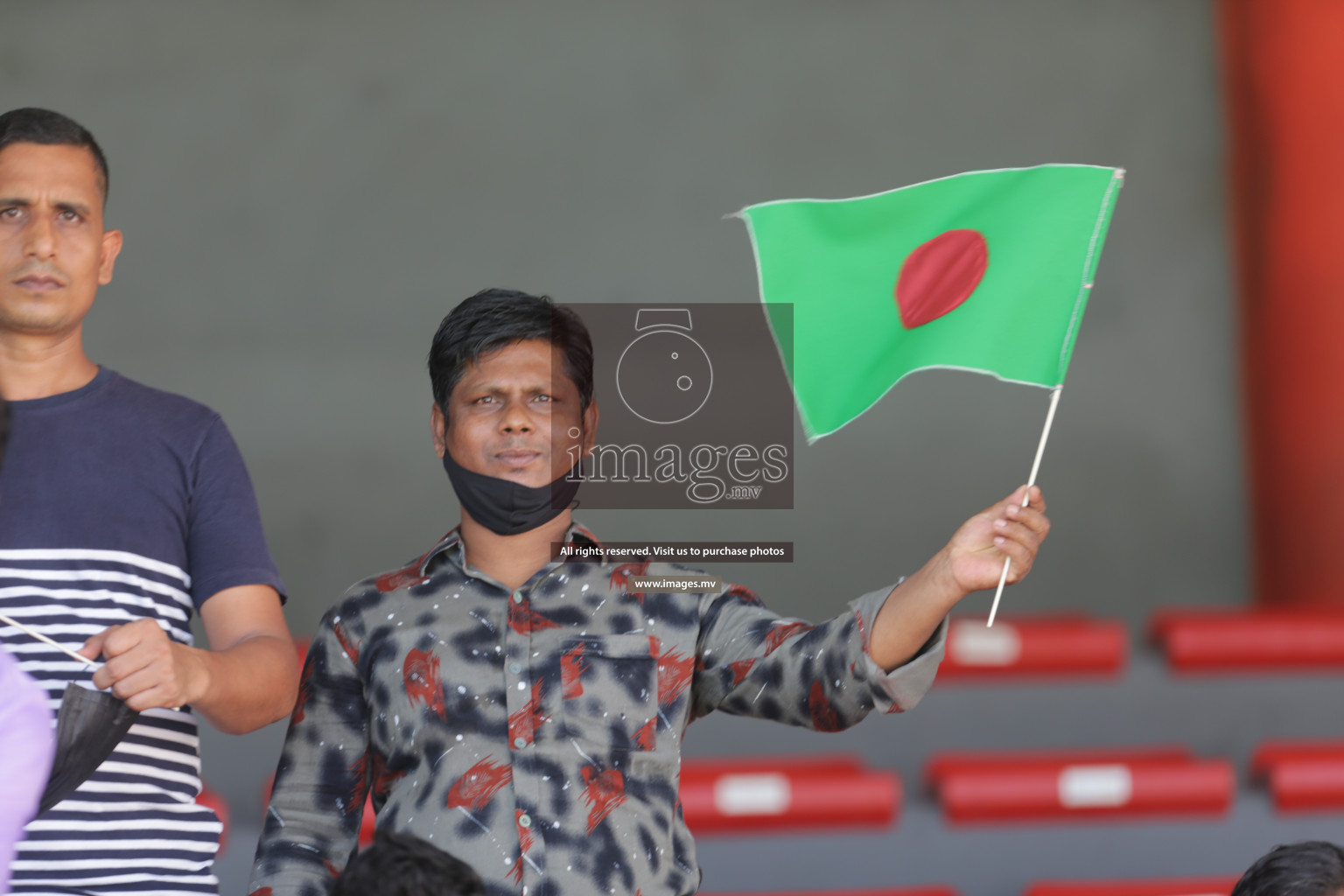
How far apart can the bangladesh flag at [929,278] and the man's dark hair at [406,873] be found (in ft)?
2.22

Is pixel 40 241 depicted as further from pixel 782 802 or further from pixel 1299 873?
pixel 782 802

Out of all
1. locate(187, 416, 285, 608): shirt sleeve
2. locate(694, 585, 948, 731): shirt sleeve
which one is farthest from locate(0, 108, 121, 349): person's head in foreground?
locate(694, 585, 948, 731): shirt sleeve

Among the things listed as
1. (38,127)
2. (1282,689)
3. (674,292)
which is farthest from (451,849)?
(674,292)

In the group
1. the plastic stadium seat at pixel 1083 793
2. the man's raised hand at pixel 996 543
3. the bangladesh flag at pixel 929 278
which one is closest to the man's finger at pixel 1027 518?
the man's raised hand at pixel 996 543

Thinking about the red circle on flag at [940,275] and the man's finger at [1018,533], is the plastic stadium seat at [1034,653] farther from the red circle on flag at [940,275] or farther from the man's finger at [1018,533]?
the man's finger at [1018,533]

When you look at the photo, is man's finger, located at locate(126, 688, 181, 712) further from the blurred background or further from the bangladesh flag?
the blurred background

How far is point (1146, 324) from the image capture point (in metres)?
4.78

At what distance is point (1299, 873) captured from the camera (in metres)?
1.50

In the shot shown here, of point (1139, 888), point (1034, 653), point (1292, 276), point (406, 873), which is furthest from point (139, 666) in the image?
point (1292, 276)

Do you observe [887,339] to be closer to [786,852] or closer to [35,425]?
[35,425]

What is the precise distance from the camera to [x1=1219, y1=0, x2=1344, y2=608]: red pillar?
418 cm

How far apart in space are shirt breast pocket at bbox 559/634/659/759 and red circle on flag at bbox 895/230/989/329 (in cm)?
53

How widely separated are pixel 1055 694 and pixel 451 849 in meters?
2.48

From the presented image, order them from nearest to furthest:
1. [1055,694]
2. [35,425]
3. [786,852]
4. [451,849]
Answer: [451,849] < [35,425] < [786,852] < [1055,694]
